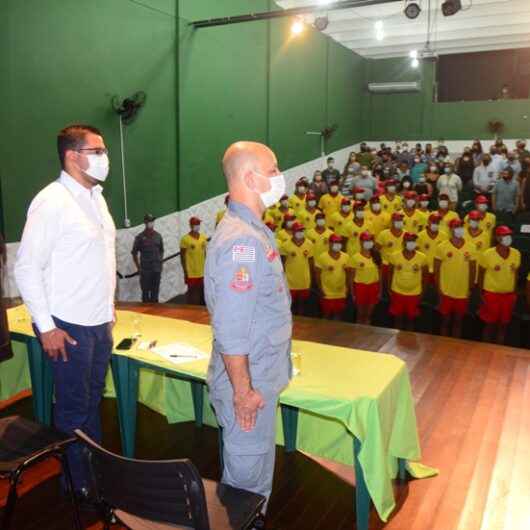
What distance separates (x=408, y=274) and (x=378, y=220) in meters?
2.12

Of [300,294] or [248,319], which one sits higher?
[248,319]

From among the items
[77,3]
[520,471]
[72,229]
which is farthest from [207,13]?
[520,471]

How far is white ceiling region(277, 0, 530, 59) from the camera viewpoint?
10.3m

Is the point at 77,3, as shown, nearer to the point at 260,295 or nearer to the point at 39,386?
the point at 39,386

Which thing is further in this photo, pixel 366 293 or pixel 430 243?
pixel 430 243

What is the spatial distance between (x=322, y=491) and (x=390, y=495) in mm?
446

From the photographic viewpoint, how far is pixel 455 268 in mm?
5695

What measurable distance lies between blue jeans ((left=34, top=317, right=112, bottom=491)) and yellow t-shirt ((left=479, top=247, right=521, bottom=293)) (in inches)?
169

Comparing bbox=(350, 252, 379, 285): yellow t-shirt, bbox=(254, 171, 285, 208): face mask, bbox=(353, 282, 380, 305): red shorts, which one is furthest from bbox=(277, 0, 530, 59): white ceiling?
bbox=(254, 171, 285, 208): face mask

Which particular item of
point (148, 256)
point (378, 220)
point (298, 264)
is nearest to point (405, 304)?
point (298, 264)

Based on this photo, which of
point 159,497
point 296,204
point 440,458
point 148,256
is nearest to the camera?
point 159,497

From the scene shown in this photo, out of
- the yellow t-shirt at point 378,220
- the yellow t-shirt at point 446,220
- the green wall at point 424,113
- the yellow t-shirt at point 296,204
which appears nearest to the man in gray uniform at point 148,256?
the yellow t-shirt at point 296,204

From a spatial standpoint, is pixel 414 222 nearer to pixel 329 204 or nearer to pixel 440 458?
pixel 329 204

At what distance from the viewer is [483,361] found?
14.4 feet
